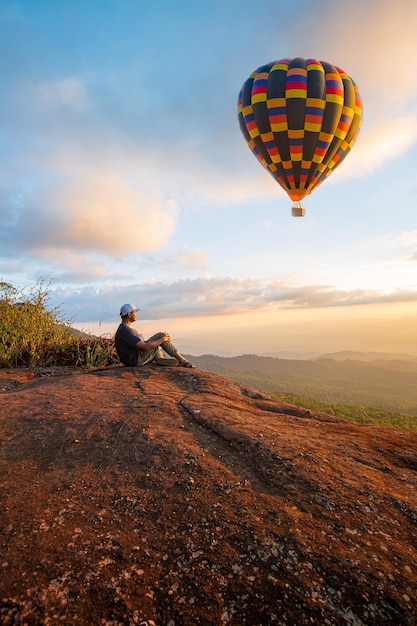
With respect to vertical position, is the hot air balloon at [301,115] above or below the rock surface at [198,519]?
above

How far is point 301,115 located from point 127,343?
15558 mm

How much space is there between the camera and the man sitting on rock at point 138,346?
7488 mm

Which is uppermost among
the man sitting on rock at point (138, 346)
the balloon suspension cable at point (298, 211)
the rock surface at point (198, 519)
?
the balloon suspension cable at point (298, 211)

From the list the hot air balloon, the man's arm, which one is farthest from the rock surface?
the hot air balloon

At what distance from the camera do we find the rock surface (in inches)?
83.0

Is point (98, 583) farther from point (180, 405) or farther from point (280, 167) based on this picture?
point (280, 167)

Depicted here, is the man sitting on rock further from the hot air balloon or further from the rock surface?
the hot air balloon

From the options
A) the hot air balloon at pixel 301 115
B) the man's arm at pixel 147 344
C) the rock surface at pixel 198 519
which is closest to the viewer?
the rock surface at pixel 198 519

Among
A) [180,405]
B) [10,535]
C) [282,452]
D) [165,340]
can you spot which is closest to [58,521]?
[10,535]

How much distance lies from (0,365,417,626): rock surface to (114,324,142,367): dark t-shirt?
8.75 ft

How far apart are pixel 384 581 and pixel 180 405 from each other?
319 cm

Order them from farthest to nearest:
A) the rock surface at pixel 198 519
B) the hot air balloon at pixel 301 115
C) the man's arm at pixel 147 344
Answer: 1. the hot air balloon at pixel 301 115
2. the man's arm at pixel 147 344
3. the rock surface at pixel 198 519

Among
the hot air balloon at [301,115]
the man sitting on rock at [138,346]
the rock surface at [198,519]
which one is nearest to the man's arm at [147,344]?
the man sitting on rock at [138,346]

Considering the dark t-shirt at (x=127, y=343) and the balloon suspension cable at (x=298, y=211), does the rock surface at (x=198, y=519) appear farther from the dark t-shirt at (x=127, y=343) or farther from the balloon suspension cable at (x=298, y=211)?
the balloon suspension cable at (x=298, y=211)
